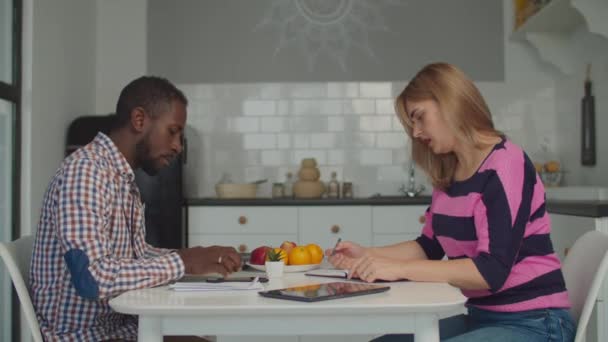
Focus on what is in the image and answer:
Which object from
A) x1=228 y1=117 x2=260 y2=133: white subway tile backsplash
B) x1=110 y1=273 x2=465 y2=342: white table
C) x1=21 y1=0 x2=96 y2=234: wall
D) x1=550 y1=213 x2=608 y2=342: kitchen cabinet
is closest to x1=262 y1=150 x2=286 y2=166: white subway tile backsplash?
x1=228 y1=117 x2=260 y2=133: white subway tile backsplash

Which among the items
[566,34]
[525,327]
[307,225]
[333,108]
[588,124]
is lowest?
[525,327]

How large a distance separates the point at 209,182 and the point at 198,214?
2.07 feet

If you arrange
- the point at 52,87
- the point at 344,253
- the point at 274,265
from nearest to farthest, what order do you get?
the point at 274,265
the point at 344,253
the point at 52,87

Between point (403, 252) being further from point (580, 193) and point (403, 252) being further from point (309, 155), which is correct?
point (309, 155)

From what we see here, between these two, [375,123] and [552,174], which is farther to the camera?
[375,123]

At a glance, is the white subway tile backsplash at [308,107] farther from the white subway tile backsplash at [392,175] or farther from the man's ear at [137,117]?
the man's ear at [137,117]

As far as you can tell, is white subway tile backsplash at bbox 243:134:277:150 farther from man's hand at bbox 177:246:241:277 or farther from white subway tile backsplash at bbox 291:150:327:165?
man's hand at bbox 177:246:241:277

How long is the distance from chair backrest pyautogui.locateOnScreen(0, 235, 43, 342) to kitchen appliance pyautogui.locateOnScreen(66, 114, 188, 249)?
199 cm

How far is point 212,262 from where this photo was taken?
1.82 m

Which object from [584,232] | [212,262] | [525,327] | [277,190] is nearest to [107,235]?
[212,262]

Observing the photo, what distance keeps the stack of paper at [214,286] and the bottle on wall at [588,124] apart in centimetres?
290

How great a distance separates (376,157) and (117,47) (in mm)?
1856

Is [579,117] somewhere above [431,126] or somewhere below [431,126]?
above

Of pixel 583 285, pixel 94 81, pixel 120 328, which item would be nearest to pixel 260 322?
pixel 120 328
